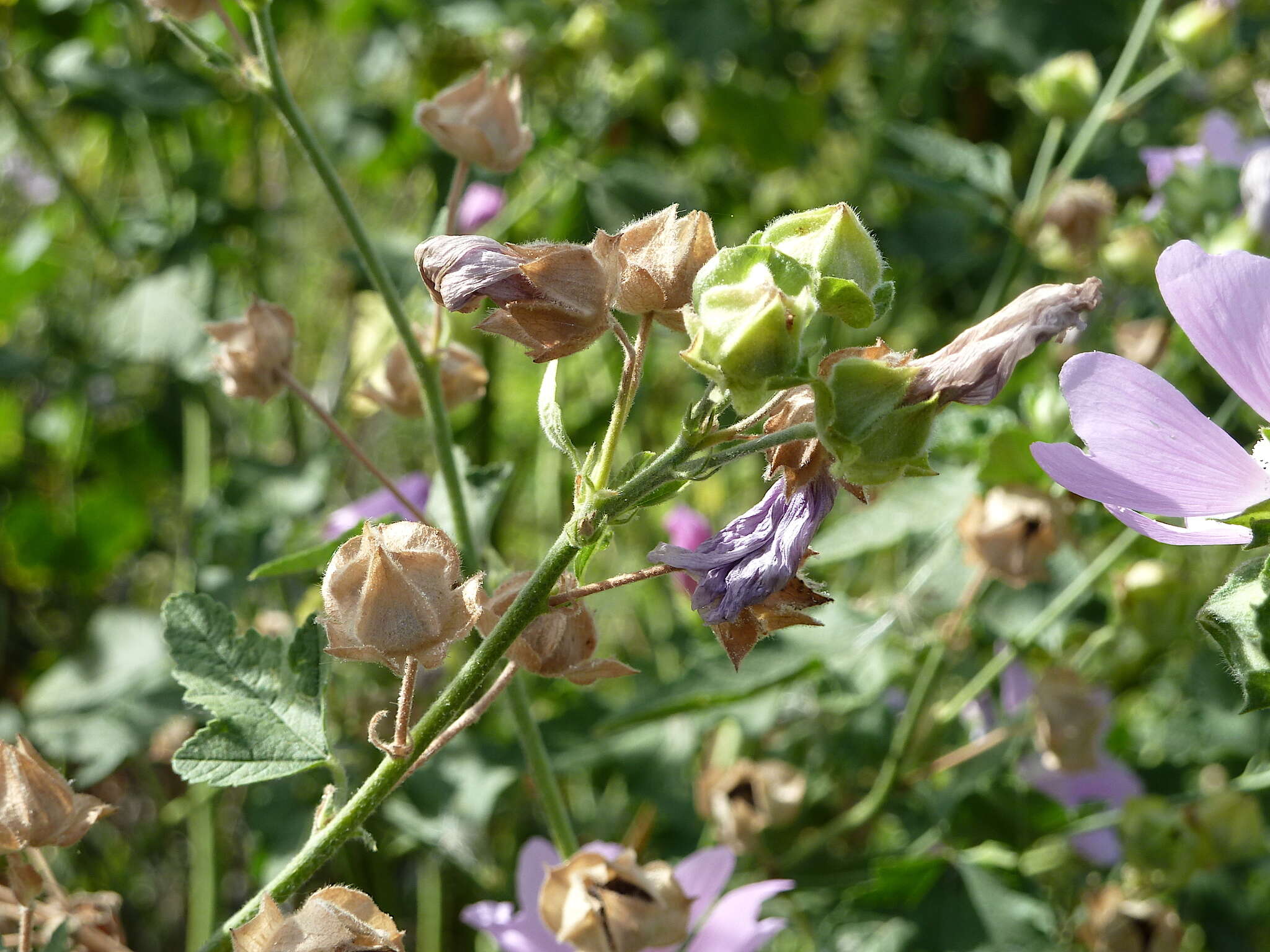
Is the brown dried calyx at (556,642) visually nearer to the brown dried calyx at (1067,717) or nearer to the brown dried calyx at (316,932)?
the brown dried calyx at (316,932)

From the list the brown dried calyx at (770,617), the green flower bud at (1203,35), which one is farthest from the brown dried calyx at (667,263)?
the green flower bud at (1203,35)

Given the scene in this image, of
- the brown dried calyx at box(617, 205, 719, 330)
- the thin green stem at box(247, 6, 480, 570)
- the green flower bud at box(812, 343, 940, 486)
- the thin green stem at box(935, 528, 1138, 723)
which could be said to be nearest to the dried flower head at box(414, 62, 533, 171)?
the thin green stem at box(247, 6, 480, 570)

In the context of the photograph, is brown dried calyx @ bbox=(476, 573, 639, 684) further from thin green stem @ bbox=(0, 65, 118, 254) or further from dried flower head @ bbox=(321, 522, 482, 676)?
thin green stem @ bbox=(0, 65, 118, 254)

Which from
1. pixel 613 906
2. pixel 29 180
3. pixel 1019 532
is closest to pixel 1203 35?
pixel 1019 532

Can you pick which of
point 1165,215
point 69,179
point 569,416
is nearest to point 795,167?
point 569,416

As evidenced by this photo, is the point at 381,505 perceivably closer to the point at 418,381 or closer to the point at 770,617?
the point at 418,381

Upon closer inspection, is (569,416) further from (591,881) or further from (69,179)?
(591,881)
